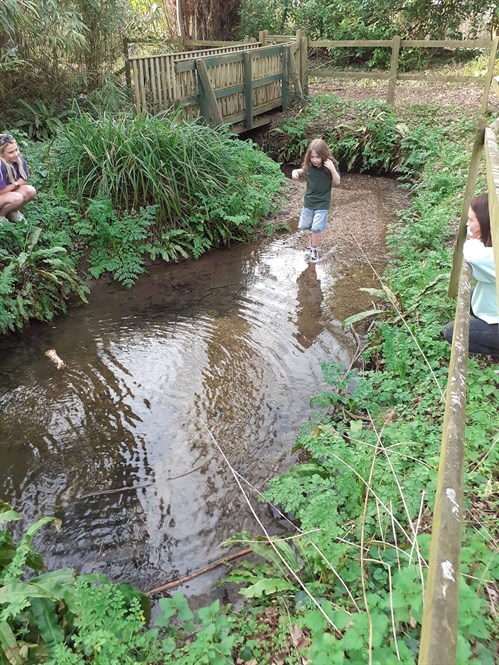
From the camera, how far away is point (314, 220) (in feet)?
21.7

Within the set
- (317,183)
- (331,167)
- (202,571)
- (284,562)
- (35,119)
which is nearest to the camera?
(284,562)

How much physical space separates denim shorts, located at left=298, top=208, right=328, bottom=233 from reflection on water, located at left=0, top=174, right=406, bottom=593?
0.62m

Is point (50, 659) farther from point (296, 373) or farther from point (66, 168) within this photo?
point (66, 168)

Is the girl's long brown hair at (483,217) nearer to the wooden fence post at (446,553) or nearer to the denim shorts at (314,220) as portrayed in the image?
the wooden fence post at (446,553)

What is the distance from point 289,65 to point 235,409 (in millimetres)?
10047

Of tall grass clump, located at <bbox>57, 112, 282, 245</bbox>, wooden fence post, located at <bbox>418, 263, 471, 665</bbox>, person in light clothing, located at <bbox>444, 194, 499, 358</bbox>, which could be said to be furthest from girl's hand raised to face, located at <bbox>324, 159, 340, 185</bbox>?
wooden fence post, located at <bbox>418, 263, 471, 665</bbox>

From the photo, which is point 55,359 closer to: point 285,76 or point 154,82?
point 154,82

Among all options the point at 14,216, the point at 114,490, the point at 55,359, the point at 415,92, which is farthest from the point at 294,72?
the point at 114,490

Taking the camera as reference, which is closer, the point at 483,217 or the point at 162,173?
the point at 483,217

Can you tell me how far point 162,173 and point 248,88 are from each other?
15.2 feet

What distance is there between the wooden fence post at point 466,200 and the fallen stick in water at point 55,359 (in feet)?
11.8

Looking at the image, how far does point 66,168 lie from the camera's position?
666 centimetres

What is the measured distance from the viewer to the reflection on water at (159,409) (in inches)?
125

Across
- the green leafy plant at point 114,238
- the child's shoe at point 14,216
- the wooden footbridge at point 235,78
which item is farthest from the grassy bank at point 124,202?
the wooden footbridge at point 235,78
